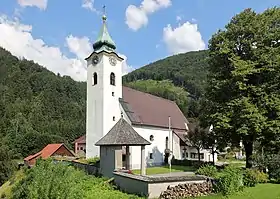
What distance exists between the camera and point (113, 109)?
125ft

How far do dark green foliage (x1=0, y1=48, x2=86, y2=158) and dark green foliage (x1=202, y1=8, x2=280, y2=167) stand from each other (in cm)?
5166

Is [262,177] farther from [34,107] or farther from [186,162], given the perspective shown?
[34,107]

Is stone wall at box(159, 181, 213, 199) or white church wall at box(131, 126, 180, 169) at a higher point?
white church wall at box(131, 126, 180, 169)

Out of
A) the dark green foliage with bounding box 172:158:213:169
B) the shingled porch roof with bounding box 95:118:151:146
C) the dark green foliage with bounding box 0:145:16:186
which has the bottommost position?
the dark green foliage with bounding box 0:145:16:186

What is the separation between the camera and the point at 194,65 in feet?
625

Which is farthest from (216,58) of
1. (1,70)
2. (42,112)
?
(1,70)

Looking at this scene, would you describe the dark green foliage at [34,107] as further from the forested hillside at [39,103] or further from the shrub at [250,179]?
the shrub at [250,179]

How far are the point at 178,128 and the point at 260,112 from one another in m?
21.6

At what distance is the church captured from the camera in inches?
1469

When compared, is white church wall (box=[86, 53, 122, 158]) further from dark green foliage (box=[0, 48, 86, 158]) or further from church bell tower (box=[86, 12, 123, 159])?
dark green foliage (box=[0, 48, 86, 158])

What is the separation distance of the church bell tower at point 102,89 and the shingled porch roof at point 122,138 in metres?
10.9

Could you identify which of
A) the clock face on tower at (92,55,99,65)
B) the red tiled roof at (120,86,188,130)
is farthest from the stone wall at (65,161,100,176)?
the clock face on tower at (92,55,99,65)

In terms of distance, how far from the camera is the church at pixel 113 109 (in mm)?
A: 37312

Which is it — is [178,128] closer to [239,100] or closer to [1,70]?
[239,100]
